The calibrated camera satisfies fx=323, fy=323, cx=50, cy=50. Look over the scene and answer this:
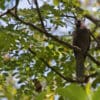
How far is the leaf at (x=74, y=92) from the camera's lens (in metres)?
0.57

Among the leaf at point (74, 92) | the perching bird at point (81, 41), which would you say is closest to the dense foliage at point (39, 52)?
the perching bird at point (81, 41)

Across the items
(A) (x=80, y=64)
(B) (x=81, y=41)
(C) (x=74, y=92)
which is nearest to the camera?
(C) (x=74, y=92)

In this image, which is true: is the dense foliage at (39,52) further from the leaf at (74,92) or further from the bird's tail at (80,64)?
the leaf at (74,92)

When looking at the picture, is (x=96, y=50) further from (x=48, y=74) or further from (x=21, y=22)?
(x=21, y=22)

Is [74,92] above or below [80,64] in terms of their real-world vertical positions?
below

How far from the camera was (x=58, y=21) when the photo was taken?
3234 millimetres

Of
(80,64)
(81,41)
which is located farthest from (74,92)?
(81,41)

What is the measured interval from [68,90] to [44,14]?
262 centimetres

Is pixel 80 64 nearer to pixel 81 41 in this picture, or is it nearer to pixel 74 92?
pixel 81 41

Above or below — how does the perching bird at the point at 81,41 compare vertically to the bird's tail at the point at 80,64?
above

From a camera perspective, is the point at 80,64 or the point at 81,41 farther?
the point at 81,41

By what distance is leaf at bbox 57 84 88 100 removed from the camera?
1.86ft

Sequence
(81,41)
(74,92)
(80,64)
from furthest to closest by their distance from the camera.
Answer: (81,41)
(80,64)
(74,92)

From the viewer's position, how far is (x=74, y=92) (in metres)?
0.57
